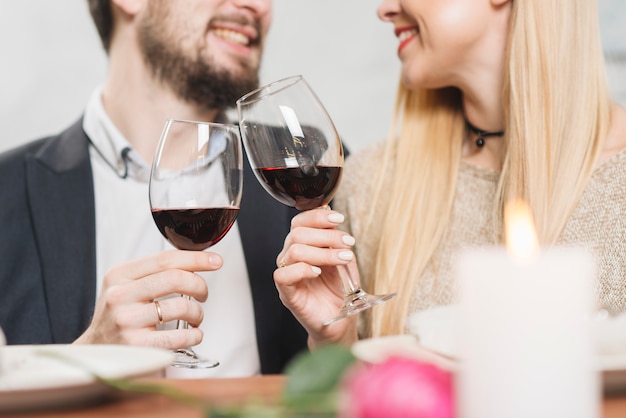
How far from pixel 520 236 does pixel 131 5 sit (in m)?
2.28

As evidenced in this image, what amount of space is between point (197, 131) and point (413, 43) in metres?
0.82

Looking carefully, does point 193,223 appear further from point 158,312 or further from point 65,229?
point 65,229

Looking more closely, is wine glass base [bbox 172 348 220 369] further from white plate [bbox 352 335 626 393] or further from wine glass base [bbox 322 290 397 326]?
white plate [bbox 352 335 626 393]

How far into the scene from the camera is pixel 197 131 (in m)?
1.27

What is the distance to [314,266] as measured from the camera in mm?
1345

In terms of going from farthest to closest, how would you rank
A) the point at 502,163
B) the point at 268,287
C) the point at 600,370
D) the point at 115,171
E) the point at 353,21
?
1. the point at 353,21
2. the point at 115,171
3. the point at 268,287
4. the point at 502,163
5. the point at 600,370

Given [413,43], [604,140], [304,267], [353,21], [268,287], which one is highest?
[353,21]

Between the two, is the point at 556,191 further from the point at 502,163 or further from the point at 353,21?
the point at 353,21

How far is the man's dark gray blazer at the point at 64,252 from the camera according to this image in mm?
1884

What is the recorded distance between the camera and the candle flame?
39 cm

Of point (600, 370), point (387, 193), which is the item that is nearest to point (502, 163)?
point (387, 193)

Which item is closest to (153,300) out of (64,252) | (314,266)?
(314,266)

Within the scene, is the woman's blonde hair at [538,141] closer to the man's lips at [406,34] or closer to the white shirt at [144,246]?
the man's lips at [406,34]

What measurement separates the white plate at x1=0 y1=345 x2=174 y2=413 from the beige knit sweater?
1.06 metres
